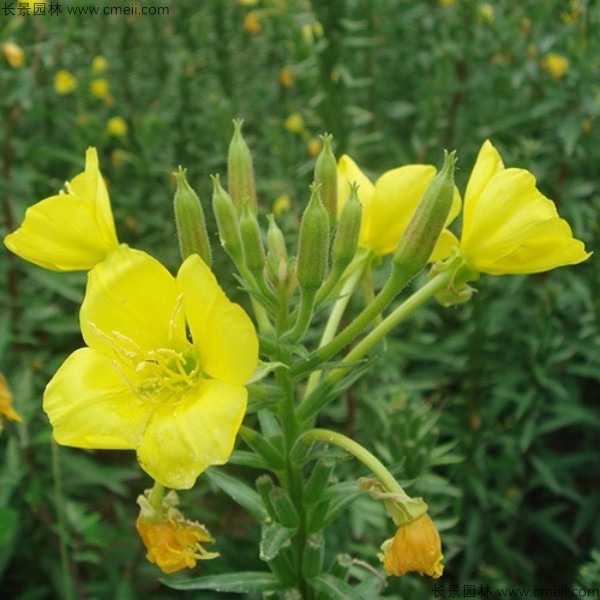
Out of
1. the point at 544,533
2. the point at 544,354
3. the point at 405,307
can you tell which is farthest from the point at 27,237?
the point at 544,533

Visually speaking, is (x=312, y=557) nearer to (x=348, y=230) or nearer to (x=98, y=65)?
(x=348, y=230)

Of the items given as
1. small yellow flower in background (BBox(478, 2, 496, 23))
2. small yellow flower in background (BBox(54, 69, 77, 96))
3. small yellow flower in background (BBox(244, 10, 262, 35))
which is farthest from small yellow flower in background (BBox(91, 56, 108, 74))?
small yellow flower in background (BBox(478, 2, 496, 23))

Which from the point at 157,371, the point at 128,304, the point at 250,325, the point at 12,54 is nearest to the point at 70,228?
the point at 128,304

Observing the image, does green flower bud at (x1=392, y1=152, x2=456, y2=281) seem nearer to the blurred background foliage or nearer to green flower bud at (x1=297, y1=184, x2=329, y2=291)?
green flower bud at (x1=297, y1=184, x2=329, y2=291)

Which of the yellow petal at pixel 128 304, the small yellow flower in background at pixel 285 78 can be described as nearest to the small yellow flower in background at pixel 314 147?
the small yellow flower in background at pixel 285 78

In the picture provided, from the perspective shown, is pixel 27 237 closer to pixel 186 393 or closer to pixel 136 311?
pixel 136 311

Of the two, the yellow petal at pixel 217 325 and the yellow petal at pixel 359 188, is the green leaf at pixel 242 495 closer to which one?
the yellow petal at pixel 217 325

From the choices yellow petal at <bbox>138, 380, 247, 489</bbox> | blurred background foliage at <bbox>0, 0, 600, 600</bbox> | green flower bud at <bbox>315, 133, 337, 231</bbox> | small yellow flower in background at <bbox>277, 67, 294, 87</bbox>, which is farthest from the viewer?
small yellow flower in background at <bbox>277, 67, 294, 87</bbox>
